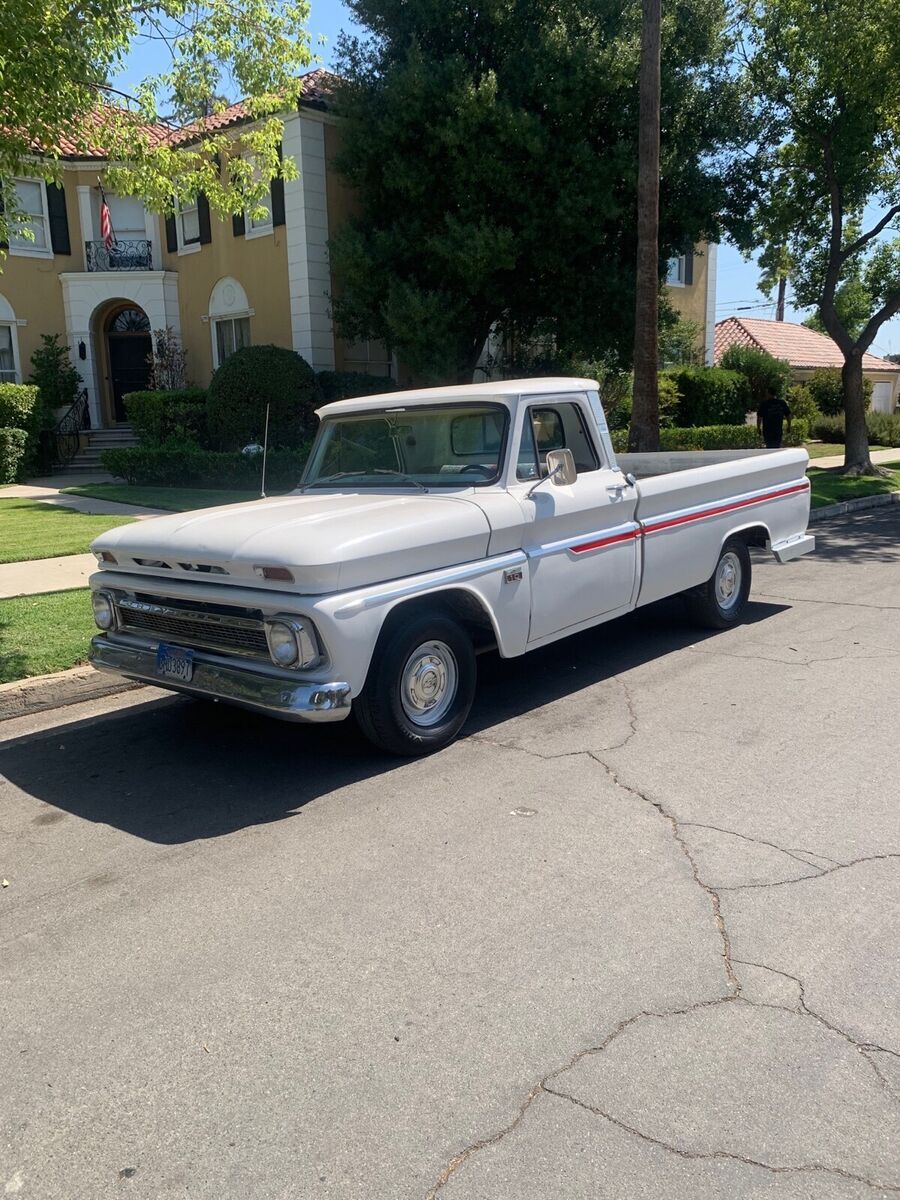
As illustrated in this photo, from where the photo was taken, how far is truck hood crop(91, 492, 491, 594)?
4.95 m

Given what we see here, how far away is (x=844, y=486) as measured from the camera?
1834 centimetres

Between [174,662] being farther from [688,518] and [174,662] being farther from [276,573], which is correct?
[688,518]

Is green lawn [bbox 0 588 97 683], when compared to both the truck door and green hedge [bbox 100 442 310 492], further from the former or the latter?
green hedge [bbox 100 442 310 492]

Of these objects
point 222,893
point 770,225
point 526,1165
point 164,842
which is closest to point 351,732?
point 164,842

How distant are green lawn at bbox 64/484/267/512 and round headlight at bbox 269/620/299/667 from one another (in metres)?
9.86

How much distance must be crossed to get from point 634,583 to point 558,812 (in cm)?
246

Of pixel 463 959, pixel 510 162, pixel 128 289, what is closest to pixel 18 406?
pixel 128 289

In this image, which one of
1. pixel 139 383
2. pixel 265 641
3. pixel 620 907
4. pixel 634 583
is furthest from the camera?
pixel 139 383

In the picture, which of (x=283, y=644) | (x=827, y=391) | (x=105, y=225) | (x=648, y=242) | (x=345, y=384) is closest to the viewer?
(x=283, y=644)

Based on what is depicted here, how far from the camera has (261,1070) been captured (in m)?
3.00

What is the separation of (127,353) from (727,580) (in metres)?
20.3

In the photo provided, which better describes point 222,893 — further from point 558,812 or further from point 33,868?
point 558,812

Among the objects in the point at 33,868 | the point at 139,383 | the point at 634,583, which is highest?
the point at 139,383

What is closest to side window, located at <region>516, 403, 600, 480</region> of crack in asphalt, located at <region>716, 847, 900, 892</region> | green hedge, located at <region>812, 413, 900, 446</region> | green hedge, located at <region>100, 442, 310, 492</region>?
crack in asphalt, located at <region>716, 847, 900, 892</region>
